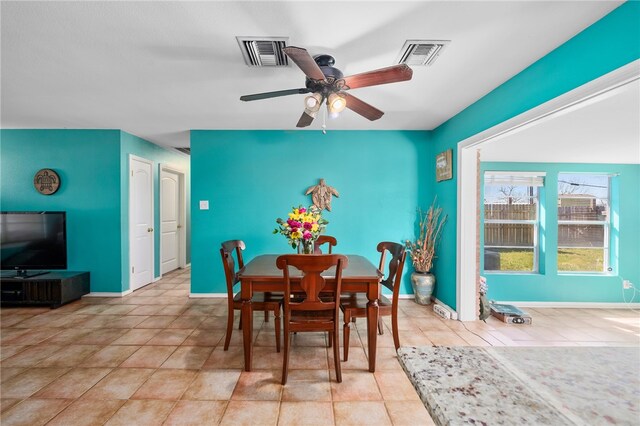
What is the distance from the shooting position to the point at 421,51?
6.38ft

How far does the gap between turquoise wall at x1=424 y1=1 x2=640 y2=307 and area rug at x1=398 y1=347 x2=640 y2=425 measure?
1.82 meters

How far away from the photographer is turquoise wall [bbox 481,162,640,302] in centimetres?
409

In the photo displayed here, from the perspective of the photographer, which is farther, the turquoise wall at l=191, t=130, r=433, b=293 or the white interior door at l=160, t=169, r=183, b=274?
the white interior door at l=160, t=169, r=183, b=274

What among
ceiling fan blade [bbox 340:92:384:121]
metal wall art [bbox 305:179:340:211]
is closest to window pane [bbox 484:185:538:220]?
metal wall art [bbox 305:179:340:211]

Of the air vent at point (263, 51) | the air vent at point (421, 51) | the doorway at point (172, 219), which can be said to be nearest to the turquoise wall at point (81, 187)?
the doorway at point (172, 219)

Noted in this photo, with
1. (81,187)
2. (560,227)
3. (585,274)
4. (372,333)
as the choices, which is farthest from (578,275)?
(81,187)

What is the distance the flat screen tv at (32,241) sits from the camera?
11.7 ft

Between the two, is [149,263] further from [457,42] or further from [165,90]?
[457,42]

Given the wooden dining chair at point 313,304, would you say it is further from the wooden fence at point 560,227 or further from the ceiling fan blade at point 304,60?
the wooden fence at point 560,227

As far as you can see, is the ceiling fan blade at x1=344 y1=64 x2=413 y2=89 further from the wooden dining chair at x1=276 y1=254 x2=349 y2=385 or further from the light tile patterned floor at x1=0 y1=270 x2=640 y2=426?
the light tile patterned floor at x1=0 y1=270 x2=640 y2=426

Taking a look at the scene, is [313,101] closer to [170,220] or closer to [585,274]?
[170,220]

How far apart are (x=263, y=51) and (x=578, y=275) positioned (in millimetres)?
5151

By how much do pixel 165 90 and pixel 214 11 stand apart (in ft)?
4.44

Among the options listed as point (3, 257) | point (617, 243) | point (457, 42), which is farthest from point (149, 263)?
point (617, 243)
